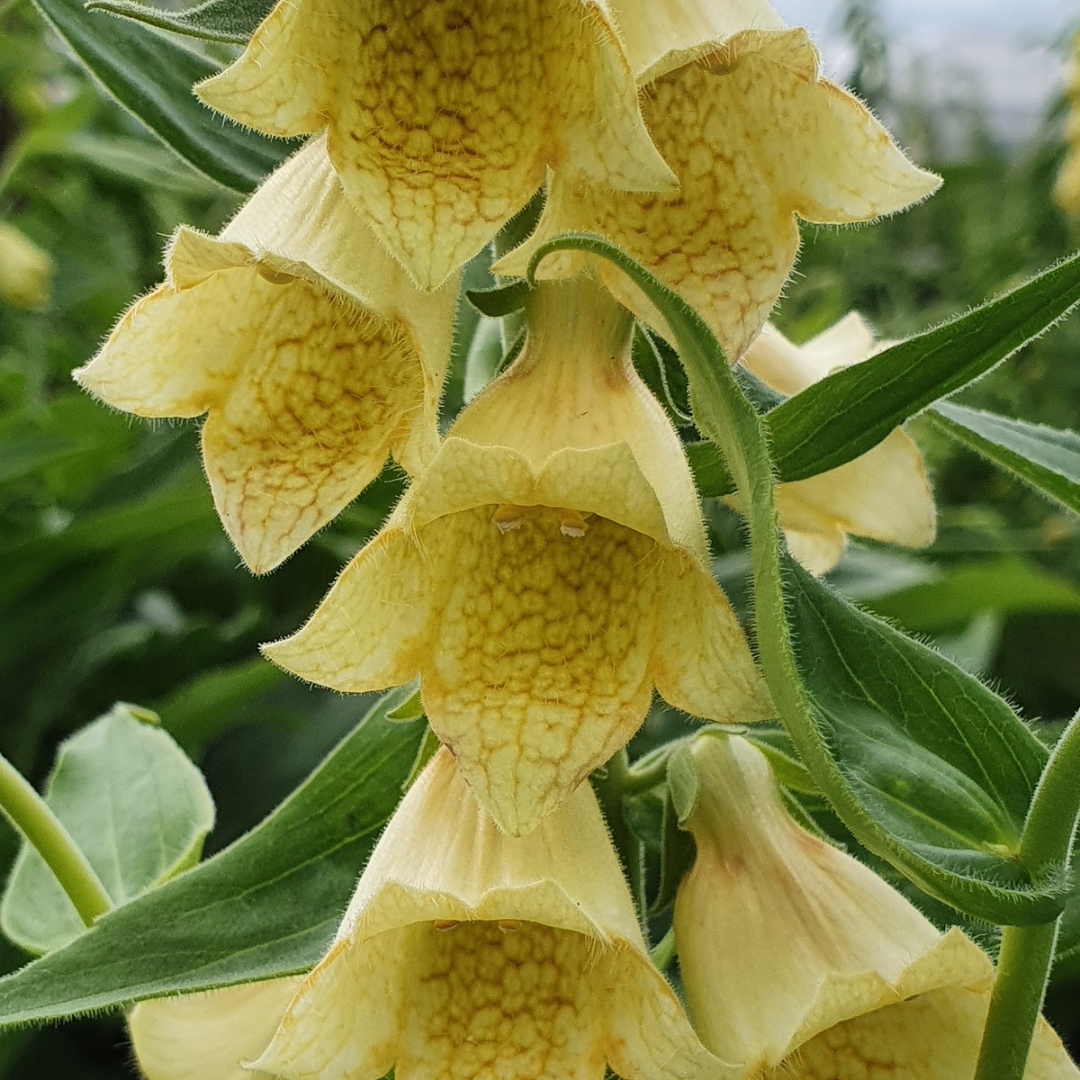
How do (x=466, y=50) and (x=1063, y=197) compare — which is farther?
(x=1063, y=197)

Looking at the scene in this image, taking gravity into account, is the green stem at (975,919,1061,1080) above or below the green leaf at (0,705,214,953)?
above

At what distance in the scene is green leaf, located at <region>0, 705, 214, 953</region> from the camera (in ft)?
3.04

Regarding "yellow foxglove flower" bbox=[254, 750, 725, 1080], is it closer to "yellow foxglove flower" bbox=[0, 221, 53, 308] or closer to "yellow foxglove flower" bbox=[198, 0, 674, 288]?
"yellow foxglove flower" bbox=[198, 0, 674, 288]

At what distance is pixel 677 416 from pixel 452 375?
1.01 ft

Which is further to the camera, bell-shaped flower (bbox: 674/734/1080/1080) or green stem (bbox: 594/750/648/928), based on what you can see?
green stem (bbox: 594/750/648/928)

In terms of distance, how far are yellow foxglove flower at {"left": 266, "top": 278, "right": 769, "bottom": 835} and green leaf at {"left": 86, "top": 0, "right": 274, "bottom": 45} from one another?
0.17 metres


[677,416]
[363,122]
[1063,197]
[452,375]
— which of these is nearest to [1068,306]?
[677,416]

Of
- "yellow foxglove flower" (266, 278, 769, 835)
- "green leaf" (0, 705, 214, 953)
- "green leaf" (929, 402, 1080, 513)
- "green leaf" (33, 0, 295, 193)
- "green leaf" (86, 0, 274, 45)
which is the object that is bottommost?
"green leaf" (0, 705, 214, 953)

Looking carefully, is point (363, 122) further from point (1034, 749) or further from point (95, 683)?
point (95, 683)

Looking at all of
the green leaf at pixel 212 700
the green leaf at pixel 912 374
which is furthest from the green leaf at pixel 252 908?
the green leaf at pixel 212 700

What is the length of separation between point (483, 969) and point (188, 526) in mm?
888

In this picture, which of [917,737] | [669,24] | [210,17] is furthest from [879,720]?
[210,17]

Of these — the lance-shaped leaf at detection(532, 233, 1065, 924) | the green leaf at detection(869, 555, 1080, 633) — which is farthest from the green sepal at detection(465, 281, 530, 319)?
the green leaf at detection(869, 555, 1080, 633)

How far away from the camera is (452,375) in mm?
924
